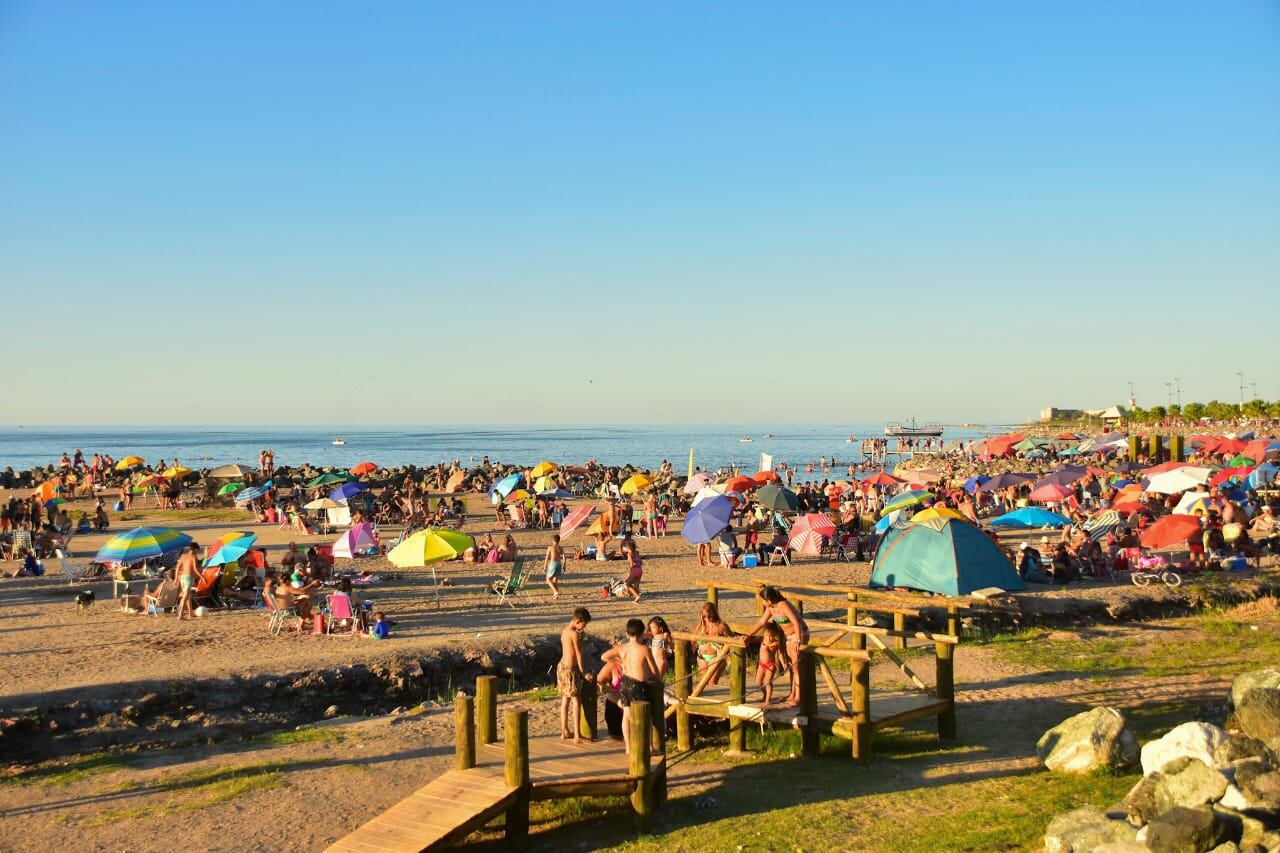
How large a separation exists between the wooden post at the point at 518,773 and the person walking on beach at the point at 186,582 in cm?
1080

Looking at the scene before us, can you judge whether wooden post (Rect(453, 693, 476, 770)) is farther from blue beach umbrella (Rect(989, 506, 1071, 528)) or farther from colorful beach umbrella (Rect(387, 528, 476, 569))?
blue beach umbrella (Rect(989, 506, 1071, 528))

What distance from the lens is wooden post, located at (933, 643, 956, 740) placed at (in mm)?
A: 10016

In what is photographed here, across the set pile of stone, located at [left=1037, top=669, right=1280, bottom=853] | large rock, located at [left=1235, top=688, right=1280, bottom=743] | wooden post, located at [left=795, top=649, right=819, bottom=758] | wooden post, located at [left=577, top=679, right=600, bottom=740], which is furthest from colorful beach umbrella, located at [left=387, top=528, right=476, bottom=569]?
large rock, located at [left=1235, top=688, right=1280, bottom=743]

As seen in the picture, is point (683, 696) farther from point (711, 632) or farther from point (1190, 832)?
point (1190, 832)

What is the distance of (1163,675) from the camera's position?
12.4m

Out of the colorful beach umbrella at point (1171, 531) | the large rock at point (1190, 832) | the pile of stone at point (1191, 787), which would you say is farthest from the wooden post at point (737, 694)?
the colorful beach umbrella at point (1171, 531)

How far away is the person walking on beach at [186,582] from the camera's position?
648 inches

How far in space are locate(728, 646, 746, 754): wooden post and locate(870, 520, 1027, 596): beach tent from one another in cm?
712

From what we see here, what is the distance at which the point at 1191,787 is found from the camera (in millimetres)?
6848

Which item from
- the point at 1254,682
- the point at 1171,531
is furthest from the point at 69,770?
the point at 1171,531

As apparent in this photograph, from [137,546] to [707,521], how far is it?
10669 millimetres

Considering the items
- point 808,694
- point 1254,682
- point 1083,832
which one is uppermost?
point 1254,682

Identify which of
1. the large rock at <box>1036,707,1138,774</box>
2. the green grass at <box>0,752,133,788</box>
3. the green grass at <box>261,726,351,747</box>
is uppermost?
the large rock at <box>1036,707,1138,774</box>

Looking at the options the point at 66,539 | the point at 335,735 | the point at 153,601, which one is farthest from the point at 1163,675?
the point at 66,539
